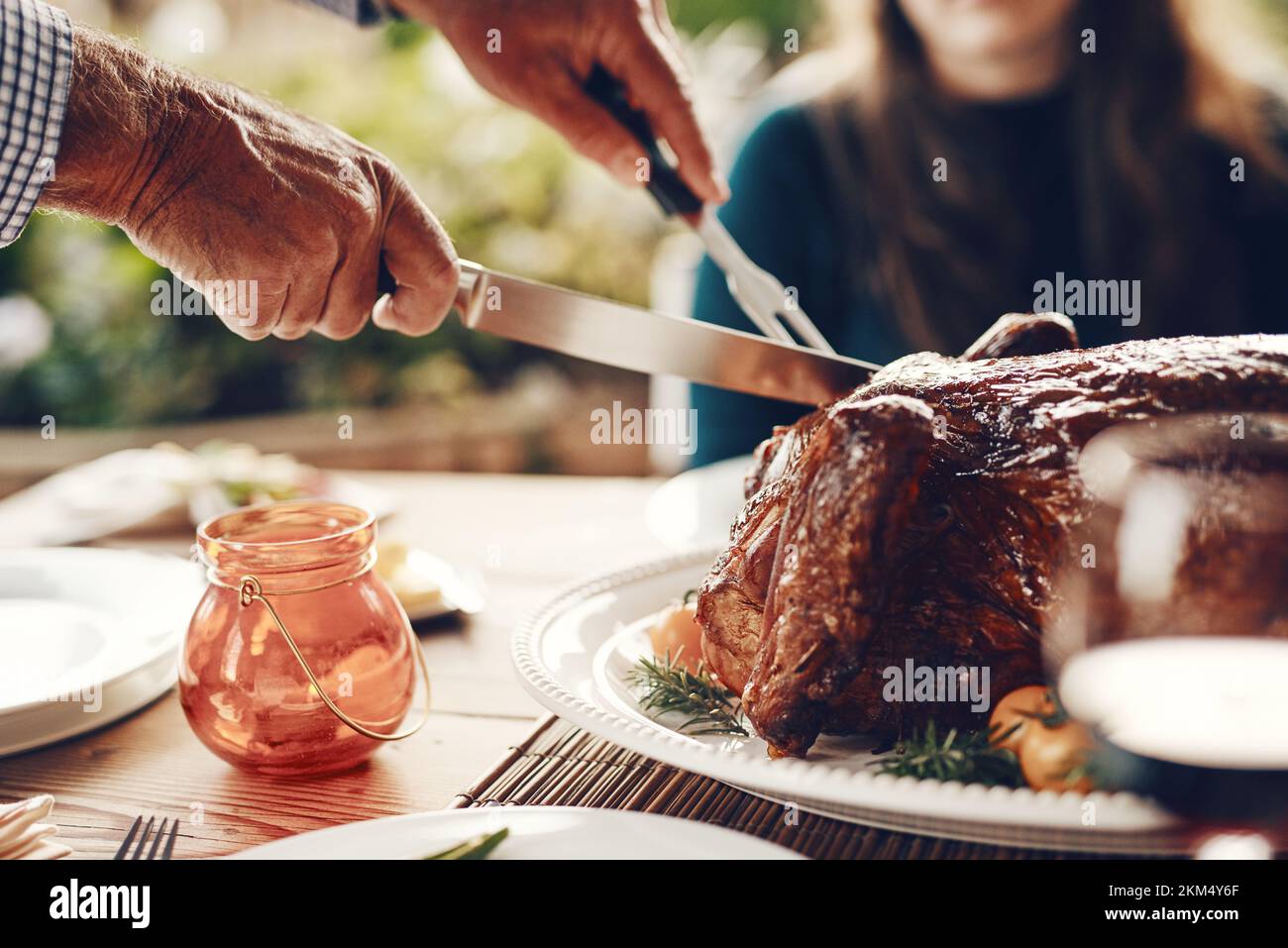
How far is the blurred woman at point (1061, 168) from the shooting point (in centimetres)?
287

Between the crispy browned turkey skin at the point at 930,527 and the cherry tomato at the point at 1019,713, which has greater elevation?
the crispy browned turkey skin at the point at 930,527

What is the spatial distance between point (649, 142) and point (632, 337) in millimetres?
563

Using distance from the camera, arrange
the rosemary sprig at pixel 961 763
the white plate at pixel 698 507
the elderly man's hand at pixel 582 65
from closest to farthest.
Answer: the rosemary sprig at pixel 961 763 → the elderly man's hand at pixel 582 65 → the white plate at pixel 698 507

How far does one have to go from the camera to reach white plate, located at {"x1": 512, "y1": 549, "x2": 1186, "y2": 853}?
869 mm

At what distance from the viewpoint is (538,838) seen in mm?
929

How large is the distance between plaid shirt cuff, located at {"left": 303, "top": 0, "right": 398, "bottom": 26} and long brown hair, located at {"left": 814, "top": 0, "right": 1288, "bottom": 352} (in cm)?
149

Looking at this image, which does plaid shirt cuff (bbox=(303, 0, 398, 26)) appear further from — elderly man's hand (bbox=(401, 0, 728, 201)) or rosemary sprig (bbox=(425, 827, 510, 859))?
rosemary sprig (bbox=(425, 827, 510, 859))

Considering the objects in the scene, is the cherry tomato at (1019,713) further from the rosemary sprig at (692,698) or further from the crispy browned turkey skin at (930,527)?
the rosemary sprig at (692,698)

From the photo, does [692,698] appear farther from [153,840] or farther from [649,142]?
[649,142]

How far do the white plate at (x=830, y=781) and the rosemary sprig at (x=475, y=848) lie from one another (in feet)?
0.57

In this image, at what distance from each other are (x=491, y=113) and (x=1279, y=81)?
11.9 ft

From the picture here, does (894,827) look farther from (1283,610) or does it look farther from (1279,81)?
(1279,81)

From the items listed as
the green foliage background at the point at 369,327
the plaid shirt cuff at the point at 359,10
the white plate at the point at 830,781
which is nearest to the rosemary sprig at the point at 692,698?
the white plate at the point at 830,781
